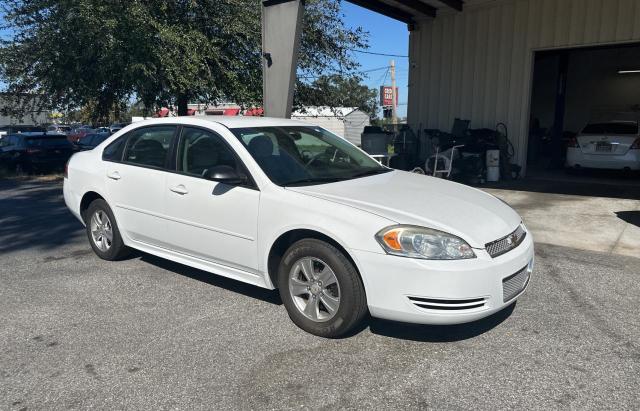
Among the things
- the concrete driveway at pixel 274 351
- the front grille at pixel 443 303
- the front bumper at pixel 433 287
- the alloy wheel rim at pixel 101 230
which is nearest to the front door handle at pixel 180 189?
the concrete driveway at pixel 274 351

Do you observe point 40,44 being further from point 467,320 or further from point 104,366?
point 467,320

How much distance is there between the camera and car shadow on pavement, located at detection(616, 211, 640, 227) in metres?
7.38

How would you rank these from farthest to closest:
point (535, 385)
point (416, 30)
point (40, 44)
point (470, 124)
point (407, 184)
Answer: point (416, 30) < point (470, 124) < point (40, 44) < point (407, 184) < point (535, 385)

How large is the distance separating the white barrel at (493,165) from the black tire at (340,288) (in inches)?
343

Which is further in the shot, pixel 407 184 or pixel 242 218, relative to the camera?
pixel 407 184

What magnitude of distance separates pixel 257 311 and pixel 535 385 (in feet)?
7.10

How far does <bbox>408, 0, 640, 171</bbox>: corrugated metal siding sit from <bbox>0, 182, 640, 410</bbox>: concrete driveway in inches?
292

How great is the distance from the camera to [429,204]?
3.77 metres

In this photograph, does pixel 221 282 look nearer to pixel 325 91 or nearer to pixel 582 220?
pixel 582 220

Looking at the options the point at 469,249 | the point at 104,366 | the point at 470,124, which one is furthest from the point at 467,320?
the point at 470,124

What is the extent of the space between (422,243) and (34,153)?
1579 centimetres

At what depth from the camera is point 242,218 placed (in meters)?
4.07

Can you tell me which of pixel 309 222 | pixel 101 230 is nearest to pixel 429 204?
pixel 309 222

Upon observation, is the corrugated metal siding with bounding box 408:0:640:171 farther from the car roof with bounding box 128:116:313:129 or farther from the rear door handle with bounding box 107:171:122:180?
the rear door handle with bounding box 107:171:122:180
